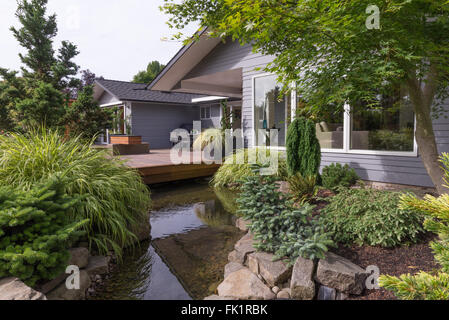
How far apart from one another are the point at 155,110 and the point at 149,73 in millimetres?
23367

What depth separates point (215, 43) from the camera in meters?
7.77

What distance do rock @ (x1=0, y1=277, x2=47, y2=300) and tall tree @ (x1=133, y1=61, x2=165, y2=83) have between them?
34489 millimetres

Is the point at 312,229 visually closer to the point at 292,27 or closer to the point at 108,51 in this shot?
the point at 292,27

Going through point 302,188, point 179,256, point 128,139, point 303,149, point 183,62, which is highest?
point 183,62

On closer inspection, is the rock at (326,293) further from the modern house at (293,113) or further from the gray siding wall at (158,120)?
the gray siding wall at (158,120)

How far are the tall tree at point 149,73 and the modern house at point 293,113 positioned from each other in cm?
2562

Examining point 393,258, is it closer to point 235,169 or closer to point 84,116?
point 235,169

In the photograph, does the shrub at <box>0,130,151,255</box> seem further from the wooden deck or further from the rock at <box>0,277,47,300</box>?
the wooden deck

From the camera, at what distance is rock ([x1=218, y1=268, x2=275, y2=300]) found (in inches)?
85.0

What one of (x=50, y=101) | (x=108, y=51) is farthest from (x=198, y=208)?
(x=108, y=51)

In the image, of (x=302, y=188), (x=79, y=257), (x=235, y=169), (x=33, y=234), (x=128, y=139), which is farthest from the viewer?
(x=128, y=139)

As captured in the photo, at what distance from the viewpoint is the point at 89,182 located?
10.4ft

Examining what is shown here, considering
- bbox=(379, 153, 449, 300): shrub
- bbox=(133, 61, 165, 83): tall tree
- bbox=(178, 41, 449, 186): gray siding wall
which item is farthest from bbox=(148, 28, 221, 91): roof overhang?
bbox=(133, 61, 165, 83): tall tree

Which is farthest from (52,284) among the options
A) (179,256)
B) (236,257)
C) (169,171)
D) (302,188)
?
(169,171)
